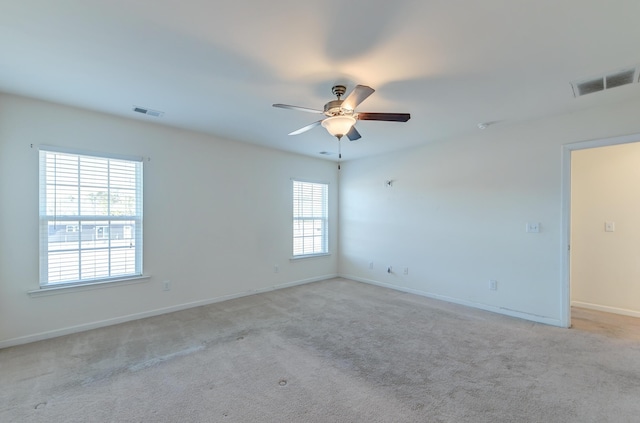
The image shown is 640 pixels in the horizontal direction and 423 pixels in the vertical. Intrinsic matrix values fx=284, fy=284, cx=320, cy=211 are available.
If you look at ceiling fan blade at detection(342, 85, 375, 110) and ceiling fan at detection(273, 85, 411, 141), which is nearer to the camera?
ceiling fan blade at detection(342, 85, 375, 110)

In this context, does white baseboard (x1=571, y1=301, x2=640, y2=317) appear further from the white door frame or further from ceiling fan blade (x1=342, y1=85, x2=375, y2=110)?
ceiling fan blade (x1=342, y1=85, x2=375, y2=110)

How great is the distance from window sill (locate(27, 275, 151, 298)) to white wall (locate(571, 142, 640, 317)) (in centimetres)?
612

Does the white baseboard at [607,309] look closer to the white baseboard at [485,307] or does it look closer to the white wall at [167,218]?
the white baseboard at [485,307]

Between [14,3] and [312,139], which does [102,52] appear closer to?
[14,3]

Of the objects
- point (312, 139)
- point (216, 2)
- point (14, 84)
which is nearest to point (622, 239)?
point (312, 139)

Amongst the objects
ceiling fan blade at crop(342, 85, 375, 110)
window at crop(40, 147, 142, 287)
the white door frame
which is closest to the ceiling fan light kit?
ceiling fan blade at crop(342, 85, 375, 110)

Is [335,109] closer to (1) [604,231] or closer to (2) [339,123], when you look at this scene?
(2) [339,123]

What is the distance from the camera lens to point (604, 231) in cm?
398

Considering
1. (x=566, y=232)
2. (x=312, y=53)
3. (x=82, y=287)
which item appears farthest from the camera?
(x=566, y=232)

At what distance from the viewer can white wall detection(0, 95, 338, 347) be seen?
2928 millimetres

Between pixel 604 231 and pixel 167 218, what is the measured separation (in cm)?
609

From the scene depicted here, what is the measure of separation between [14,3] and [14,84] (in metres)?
1.47

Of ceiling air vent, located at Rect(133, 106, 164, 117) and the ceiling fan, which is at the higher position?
ceiling air vent, located at Rect(133, 106, 164, 117)

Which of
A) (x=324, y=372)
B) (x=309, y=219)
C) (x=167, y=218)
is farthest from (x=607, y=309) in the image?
(x=167, y=218)
